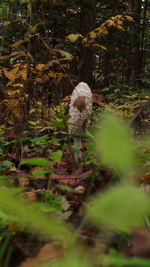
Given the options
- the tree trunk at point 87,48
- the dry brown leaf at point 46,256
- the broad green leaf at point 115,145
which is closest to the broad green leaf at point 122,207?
the broad green leaf at point 115,145

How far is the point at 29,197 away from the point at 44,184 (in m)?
0.24

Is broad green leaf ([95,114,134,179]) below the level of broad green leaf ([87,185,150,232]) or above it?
above

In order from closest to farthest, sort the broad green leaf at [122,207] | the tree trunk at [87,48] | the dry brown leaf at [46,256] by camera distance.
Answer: the broad green leaf at [122,207]
the dry brown leaf at [46,256]
the tree trunk at [87,48]

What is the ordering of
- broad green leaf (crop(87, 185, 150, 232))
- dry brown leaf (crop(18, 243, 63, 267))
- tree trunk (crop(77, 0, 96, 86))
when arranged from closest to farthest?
broad green leaf (crop(87, 185, 150, 232)) < dry brown leaf (crop(18, 243, 63, 267)) < tree trunk (crop(77, 0, 96, 86))

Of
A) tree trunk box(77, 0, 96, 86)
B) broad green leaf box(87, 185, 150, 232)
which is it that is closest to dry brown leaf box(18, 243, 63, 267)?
broad green leaf box(87, 185, 150, 232)

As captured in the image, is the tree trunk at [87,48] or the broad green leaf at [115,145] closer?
the broad green leaf at [115,145]

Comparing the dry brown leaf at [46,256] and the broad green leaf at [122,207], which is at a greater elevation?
the broad green leaf at [122,207]

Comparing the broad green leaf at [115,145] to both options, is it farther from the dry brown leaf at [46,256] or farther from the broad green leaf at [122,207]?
the dry brown leaf at [46,256]

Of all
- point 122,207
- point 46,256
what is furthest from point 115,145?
Answer: point 46,256

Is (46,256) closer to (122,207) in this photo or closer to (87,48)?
(122,207)

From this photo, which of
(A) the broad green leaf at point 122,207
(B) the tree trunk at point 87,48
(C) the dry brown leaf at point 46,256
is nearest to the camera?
(A) the broad green leaf at point 122,207

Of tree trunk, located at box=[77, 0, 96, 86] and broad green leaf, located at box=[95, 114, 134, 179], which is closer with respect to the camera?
broad green leaf, located at box=[95, 114, 134, 179]

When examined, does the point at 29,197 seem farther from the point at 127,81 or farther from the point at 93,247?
the point at 127,81

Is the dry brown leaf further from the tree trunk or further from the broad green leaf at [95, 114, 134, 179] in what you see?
the tree trunk
